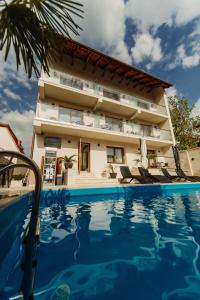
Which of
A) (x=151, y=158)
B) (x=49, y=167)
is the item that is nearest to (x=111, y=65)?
(x=151, y=158)

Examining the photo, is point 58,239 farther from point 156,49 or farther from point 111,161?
point 156,49

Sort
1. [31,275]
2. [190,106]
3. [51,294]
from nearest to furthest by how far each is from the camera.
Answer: [31,275] → [51,294] → [190,106]

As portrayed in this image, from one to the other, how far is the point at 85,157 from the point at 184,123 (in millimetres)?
18617

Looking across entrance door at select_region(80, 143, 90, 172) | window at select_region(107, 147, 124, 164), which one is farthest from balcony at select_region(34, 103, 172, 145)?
window at select_region(107, 147, 124, 164)

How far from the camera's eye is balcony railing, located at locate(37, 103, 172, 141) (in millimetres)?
12195

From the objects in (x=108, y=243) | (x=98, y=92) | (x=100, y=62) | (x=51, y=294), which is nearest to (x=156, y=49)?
(x=100, y=62)

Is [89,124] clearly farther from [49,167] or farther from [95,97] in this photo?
[49,167]

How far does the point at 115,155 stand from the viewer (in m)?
16.3

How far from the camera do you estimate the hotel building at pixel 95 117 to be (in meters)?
12.7

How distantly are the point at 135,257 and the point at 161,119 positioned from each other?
62.1 ft

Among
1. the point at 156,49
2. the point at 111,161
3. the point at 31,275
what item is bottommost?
the point at 31,275

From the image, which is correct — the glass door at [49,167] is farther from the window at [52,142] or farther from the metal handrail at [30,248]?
the metal handrail at [30,248]

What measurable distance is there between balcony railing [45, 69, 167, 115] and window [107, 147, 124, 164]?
4.85m

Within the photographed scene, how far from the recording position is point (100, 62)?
16.9 m
